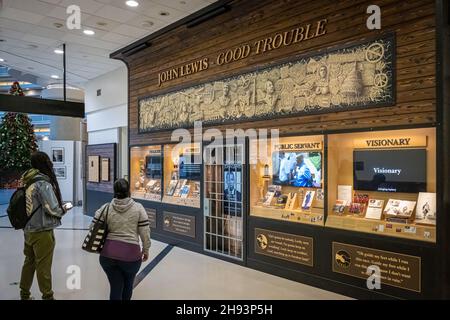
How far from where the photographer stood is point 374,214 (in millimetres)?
4168

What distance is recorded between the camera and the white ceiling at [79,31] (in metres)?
6.00

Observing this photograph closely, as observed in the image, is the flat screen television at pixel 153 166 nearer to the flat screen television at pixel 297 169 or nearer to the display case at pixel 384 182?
the flat screen television at pixel 297 169

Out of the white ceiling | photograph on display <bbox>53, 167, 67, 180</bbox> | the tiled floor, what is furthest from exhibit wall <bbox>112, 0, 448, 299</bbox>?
photograph on display <bbox>53, 167, 67, 180</bbox>

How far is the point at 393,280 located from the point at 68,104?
766 cm

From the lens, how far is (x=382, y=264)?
12.9ft

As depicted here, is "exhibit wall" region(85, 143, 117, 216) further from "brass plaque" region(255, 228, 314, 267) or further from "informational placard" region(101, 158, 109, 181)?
"brass plaque" region(255, 228, 314, 267)

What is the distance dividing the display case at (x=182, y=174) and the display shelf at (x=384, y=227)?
2.78 metres

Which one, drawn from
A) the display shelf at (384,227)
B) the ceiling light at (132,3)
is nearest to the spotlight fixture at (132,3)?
the ceiling light at (132,3)

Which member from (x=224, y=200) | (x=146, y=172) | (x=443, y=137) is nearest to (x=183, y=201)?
(x=224, y=200)

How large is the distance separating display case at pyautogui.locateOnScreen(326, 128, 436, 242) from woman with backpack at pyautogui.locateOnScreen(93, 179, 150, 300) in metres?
2.43

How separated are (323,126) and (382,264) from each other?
A: 1726mm

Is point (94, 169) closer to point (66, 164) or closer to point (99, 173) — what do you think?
point (99, 173)

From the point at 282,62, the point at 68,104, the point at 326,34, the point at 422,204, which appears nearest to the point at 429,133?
the point at 422,204
